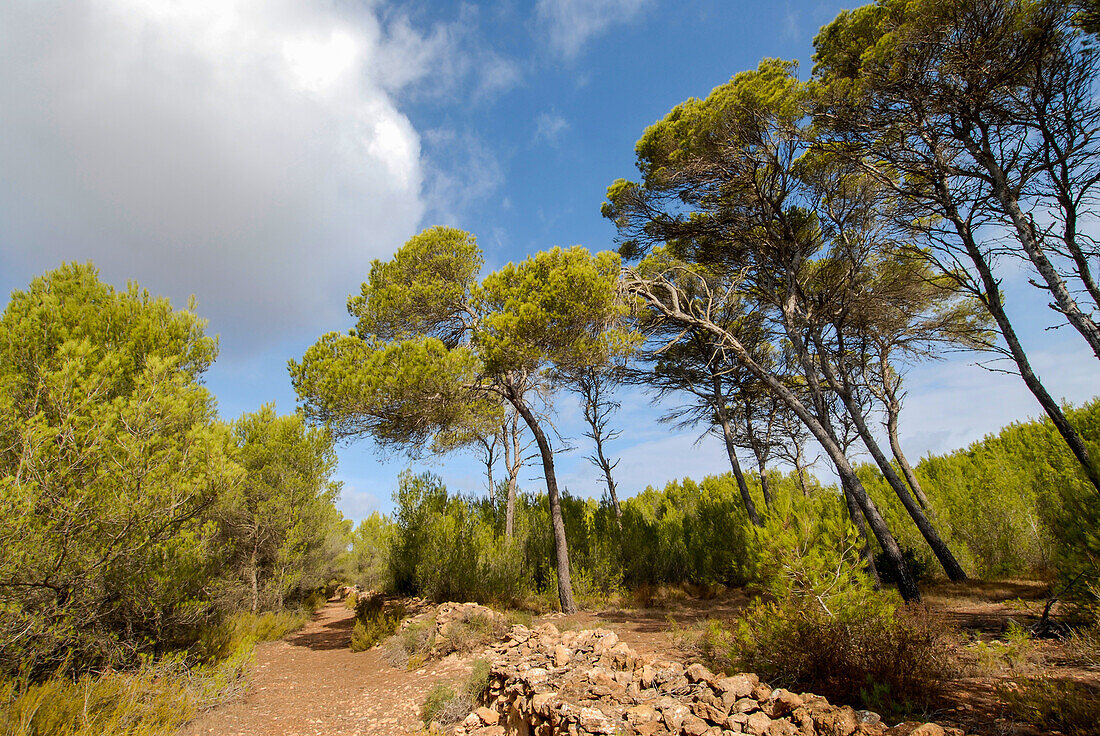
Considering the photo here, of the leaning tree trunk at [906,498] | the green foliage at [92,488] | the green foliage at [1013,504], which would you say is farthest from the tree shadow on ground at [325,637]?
the green foliage at [1013,504]

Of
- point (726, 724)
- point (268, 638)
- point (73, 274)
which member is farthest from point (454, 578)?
point (73, 274)

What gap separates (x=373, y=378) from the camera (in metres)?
7.82

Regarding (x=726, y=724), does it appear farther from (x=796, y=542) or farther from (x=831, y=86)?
(x=831, y=86)

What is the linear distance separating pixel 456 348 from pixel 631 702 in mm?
6796

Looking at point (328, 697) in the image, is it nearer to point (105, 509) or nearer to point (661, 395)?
point (105, 509)

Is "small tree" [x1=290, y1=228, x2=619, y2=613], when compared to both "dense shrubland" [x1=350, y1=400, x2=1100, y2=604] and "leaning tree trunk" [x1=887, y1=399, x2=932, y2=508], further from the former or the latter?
"leaning tree trunk" [x1=887, y1=399, x2=932, y2=508]

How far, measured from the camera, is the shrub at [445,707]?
15.3 feet

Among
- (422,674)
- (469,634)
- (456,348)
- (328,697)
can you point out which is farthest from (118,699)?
(456,348)

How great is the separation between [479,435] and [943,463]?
50.2 feet

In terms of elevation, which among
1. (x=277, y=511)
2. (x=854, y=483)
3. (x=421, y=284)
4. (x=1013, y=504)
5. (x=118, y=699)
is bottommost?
(x=118, y=699)

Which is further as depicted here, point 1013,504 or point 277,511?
point 277,511

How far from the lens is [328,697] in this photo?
5898mm

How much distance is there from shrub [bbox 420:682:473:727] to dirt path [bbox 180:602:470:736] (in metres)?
0.14

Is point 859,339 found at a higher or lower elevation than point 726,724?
higher
